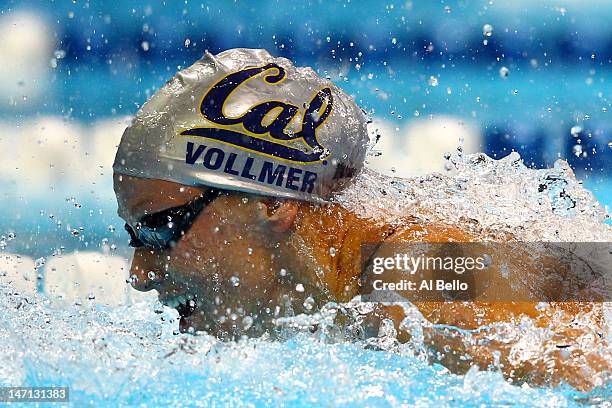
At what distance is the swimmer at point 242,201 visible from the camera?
1.75m

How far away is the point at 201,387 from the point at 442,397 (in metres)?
0.48

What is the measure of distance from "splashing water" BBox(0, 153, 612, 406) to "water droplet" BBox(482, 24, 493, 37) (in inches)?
102

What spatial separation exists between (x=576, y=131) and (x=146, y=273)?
3.44m

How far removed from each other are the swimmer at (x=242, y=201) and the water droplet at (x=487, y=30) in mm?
2990

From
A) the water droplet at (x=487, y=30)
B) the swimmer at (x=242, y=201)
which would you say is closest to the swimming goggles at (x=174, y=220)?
the swimmer at (x=242, y=201)

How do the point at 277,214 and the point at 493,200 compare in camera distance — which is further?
the point at 493,200

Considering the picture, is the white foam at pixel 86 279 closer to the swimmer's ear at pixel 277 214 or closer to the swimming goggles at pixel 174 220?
the swimming goggles at pixel 174 220

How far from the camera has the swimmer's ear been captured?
177 centimetres

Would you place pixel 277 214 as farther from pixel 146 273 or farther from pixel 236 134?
pixel 146 273

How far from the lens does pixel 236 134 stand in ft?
5.76

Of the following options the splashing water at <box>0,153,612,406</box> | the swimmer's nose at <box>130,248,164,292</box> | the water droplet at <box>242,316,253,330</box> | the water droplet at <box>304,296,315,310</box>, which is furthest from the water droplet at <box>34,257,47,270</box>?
the water droplet at <box>304,296,315,310</box>

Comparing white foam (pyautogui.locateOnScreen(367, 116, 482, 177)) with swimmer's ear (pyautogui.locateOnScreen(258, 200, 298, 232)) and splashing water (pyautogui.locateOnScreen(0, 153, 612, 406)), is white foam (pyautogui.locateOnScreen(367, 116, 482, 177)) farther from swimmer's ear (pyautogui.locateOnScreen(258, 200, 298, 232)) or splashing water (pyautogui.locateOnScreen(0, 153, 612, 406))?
swimmer's ear (pyautogui.locateOnScreen(258, 200, 298, 232))

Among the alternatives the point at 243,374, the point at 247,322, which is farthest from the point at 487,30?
the point at 243,374

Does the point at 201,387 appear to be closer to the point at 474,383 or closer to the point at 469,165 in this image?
the point at 474,383
